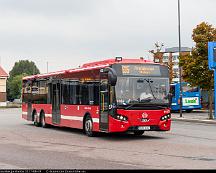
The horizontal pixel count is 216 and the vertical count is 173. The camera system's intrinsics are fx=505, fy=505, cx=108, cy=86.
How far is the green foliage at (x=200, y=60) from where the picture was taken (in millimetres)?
33844

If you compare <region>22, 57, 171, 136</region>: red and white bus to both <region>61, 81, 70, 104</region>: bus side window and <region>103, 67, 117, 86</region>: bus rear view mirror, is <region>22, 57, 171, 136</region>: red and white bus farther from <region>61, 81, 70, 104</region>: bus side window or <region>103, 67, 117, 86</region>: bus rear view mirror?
<region>61, 81, 70, 104</region>: bus side window

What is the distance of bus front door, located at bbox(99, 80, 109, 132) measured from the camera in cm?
1852

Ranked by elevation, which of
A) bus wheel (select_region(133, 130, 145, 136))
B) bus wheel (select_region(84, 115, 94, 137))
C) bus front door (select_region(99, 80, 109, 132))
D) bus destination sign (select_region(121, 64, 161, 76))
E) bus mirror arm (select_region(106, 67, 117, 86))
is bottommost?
bus wheel (select_region(133, 130, 145, 136))

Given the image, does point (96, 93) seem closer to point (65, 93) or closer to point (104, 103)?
point (104, 103)

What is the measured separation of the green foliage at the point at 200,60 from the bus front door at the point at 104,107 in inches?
629

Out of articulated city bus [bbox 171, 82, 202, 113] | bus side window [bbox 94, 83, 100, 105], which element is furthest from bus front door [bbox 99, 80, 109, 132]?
articulated city bus [bbox 171, 82, 202, 113]

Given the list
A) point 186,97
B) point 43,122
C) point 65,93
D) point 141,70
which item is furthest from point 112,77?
point 186,97

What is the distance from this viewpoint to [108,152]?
48.2ft

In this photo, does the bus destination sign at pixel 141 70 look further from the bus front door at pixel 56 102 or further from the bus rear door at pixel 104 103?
the bus front door at pixel 56 102

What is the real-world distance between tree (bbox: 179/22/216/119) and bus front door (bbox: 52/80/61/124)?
12.5m

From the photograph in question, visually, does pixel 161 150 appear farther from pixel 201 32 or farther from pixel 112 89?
pixel 201 32

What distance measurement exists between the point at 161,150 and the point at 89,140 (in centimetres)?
437

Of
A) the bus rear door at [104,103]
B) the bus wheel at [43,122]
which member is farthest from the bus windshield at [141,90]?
the bus wheel at [43,122]

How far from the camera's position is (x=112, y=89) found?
18.2 metres
